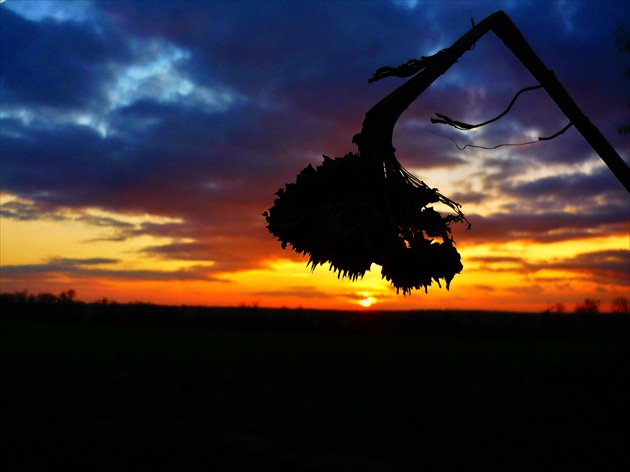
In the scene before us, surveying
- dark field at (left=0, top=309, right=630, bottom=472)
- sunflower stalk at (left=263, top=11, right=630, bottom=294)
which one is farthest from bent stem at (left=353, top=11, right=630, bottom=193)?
dark field at (left=0, top=309, right=630, bottom=472)

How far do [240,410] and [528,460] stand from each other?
15817 millimetres

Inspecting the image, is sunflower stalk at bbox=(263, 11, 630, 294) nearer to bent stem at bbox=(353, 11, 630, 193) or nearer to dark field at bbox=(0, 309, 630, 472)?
bent stem at bbox=(353, 11, 630, 193)

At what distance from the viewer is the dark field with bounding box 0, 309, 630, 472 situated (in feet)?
79.0

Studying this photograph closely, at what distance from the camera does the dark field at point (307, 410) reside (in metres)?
24.1

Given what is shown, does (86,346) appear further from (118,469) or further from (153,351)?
(118,469)

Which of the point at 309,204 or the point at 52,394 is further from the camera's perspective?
the point at 52,394

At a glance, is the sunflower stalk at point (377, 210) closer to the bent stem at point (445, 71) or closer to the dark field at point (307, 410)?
the bent stem at point (445, 71)

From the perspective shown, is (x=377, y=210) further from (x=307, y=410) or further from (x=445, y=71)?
(x=307, y=410)

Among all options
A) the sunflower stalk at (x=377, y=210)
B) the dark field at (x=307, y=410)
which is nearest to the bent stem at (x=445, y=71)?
the sunflower stalk at (x=377, y=210)

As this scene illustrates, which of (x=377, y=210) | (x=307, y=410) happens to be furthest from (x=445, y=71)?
(x=307, y=410)

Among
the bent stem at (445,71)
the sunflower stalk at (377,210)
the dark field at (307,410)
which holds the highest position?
the bent stem at (445,71)

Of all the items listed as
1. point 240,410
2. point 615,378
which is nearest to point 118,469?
point 240,410

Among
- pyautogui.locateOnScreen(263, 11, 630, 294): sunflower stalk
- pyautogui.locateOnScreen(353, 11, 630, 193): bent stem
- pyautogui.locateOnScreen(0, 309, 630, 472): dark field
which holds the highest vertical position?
pyautogui.locateOnScreen(353, 11, 630, 193): bent stem

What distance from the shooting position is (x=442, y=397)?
122 ft
